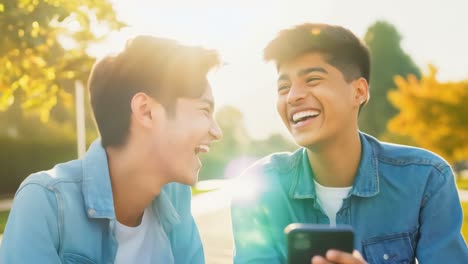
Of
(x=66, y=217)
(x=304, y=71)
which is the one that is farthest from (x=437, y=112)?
(x=66, y=217)

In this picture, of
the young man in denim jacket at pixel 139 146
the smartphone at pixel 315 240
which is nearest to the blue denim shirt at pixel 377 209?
the young man in denim jacket at pixel 139 146

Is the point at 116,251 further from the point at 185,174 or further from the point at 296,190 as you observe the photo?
the point at 296,190

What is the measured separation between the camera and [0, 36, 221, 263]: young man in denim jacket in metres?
3.45

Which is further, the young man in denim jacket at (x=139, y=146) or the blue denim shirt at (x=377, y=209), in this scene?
the blue denim shirt at (x=377, y=209)

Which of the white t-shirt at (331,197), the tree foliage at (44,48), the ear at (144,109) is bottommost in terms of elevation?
the white t-shirt at (331,197)

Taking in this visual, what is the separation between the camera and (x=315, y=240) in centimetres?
275

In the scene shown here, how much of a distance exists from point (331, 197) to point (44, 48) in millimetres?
4992

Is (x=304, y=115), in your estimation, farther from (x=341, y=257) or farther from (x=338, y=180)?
(x=341, y=257)

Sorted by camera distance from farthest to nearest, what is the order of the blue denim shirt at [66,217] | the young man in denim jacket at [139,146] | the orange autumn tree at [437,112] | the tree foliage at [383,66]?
the tree foliage at [383,66] < the orange autumn tree at [437,112] < the young man in denim jacket at [139,146] < the blue denim shirt at [66,217]

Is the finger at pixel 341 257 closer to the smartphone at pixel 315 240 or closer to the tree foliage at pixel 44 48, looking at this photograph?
the smartphone at pixel 315 240

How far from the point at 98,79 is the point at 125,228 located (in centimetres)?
80

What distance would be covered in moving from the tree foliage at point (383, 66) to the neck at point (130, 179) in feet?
179

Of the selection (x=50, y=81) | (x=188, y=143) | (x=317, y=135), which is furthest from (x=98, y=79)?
(x=50, y=81)

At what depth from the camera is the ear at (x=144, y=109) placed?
359cm
